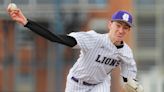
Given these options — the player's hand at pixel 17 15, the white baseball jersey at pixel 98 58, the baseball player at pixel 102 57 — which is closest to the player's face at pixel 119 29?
the baseball player at pixel 102 57

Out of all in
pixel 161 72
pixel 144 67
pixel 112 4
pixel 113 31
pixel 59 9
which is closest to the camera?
pixel 113 31

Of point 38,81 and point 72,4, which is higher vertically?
point 72,4

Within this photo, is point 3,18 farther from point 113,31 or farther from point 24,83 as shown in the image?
point 113,31

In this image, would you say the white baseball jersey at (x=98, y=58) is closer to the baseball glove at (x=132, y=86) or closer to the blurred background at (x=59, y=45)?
the baseball glove at (x=132, y=86)

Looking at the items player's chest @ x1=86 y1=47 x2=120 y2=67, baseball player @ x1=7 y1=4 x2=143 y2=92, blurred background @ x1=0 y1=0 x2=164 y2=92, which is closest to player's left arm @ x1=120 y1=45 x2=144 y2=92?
baseball player @ x1=7 y1=4 x2=143 y2=92

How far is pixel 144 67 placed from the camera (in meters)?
25.9

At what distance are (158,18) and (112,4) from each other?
17.0ft

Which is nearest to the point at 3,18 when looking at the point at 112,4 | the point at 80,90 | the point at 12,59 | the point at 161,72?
the point at 12,59

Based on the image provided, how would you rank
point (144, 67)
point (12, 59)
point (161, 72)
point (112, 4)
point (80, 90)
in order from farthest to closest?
point (144, 67)
point (161, 72)
point (12, 59)
point (112, 4)
point (80, 90)

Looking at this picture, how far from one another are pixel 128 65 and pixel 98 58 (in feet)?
1.27

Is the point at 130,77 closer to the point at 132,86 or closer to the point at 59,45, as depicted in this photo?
the point at 132,86

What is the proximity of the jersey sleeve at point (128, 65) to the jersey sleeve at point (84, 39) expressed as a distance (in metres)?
0.36

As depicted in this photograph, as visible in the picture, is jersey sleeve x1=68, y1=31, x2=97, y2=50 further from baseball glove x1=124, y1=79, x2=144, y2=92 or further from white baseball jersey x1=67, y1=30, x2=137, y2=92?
baseball glove x1=124, y1=79, x2=144, y2=92

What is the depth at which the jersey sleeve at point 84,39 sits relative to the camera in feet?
20.7
